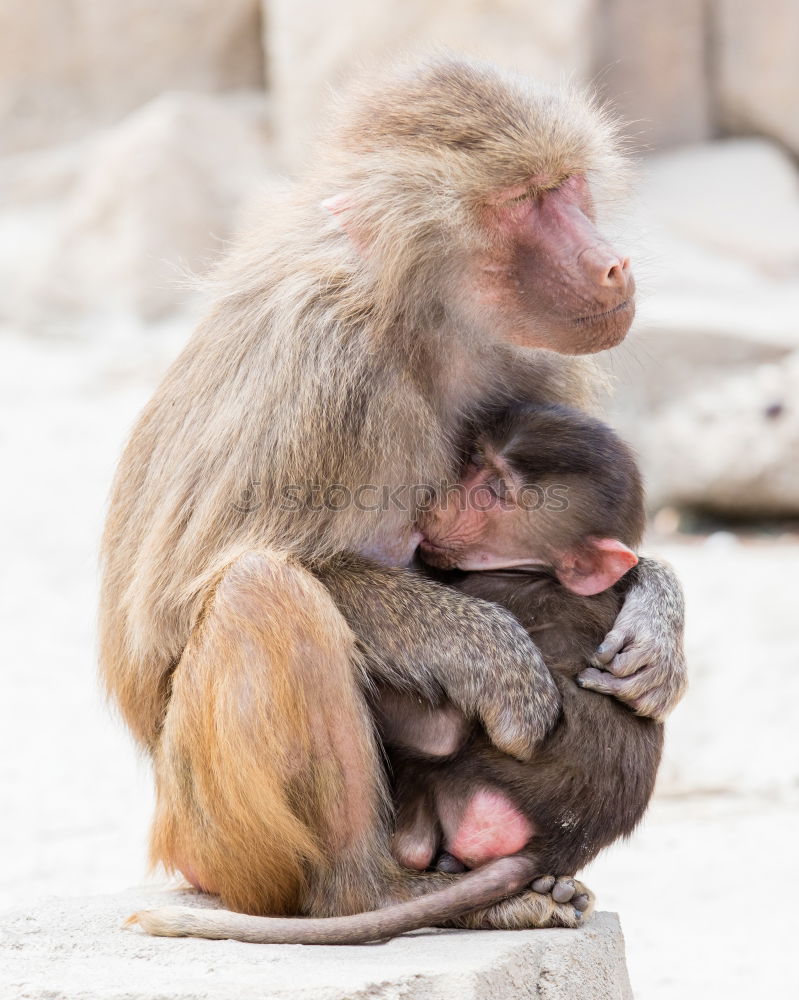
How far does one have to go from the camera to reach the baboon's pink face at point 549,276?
2439 millimetres

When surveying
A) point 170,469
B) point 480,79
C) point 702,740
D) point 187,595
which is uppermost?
point 480,79

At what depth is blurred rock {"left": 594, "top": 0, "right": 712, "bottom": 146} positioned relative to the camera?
888cm

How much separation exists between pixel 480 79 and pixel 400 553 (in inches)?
33.9

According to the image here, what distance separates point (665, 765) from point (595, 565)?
2.59m

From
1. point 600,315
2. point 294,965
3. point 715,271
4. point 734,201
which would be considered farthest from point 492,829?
point 734,201

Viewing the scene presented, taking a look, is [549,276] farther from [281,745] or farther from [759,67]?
[759,67]

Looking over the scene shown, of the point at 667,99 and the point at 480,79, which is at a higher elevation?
the point at 667,99

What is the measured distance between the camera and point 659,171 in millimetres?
9047

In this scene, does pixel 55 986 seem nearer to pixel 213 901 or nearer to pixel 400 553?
pixel 213 901

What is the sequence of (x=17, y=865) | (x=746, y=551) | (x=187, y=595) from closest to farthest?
(x=187, y=595), (x=17, y=865), (x=746, y=551)

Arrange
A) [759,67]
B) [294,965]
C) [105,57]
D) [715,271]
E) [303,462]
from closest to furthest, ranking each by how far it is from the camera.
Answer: [294,965] → [303,462] → [715,271] → [105,57] → [759,67]

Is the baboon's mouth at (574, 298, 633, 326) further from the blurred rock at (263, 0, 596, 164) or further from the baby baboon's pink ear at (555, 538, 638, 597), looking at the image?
the blurred rock at (263, 0, 596, 164)

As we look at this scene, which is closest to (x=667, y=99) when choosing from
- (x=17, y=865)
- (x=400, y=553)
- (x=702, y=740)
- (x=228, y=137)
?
(x=228, y=137)

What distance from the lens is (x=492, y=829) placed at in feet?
7.80
